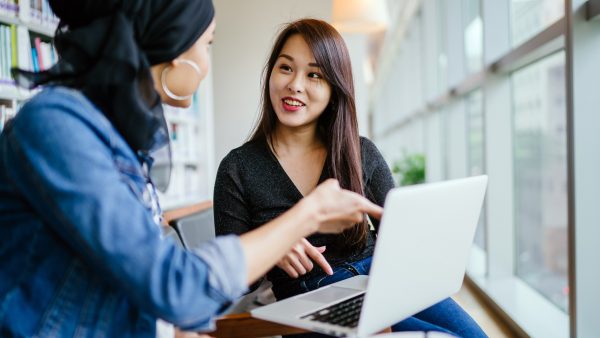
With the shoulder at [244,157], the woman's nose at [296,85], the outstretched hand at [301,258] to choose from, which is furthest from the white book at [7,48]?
the outstretched hand at [301,258]

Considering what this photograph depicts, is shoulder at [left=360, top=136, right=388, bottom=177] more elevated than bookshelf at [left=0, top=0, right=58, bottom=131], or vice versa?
bookshelf at [left=0, top=0, right=58, bottom=131]

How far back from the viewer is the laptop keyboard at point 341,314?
99 centimetres

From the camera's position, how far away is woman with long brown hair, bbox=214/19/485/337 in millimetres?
1510

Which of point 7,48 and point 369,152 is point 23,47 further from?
point 369,152

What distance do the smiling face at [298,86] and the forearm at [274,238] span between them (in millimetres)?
729

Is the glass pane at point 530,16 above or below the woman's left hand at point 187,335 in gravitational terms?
above

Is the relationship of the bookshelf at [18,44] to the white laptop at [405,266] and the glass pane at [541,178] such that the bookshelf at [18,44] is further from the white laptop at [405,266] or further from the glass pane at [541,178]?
the glass pane at [541,178]

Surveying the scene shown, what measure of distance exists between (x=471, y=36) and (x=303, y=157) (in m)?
3.12

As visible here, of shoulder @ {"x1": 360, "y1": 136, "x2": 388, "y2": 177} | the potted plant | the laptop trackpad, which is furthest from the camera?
the potted plant

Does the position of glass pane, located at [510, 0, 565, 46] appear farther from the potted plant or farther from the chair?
the potted plant

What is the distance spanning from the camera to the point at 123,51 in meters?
0.81

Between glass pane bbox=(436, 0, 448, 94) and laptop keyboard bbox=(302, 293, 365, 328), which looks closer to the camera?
laptop keyboard bbox=(302, 293, 365, 328)

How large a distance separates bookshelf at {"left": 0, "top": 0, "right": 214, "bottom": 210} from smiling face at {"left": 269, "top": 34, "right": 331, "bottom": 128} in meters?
0.87

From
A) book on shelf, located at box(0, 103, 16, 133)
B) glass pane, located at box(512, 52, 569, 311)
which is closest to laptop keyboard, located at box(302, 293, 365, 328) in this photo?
glass pane, located at box(512, 52, 569, 311)
